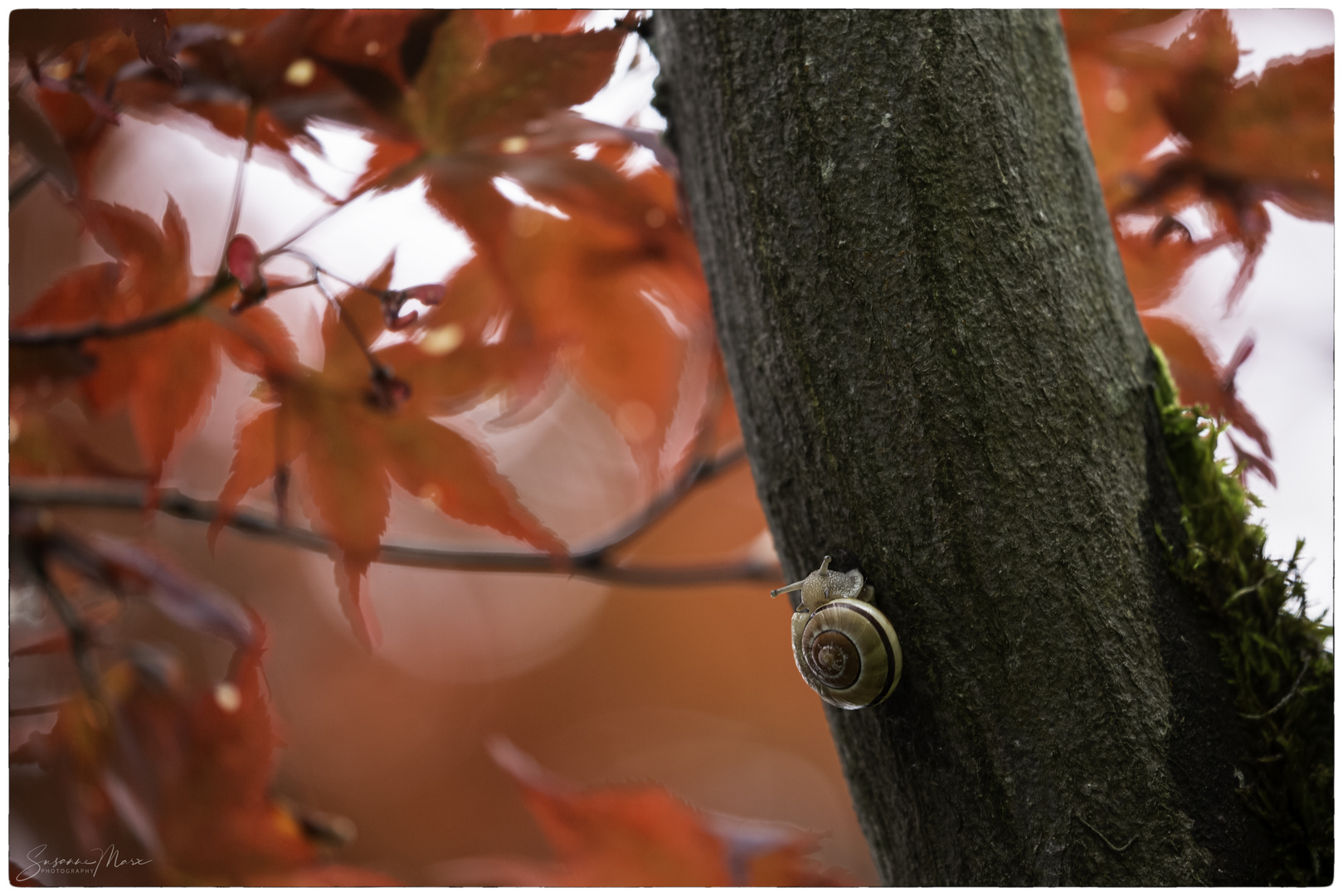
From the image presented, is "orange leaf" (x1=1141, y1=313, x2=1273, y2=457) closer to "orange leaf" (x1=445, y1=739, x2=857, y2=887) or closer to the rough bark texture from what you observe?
the rough bark texture

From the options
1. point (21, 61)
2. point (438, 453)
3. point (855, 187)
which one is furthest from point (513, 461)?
point (855, 187)

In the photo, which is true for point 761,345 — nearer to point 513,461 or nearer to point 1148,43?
point 1148,43

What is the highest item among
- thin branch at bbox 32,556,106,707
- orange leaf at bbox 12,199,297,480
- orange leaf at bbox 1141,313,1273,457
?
orange leaf at bbox 12,199,297,480

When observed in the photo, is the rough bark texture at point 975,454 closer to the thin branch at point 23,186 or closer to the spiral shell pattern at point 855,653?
the spiral shell pattern at point 855,653

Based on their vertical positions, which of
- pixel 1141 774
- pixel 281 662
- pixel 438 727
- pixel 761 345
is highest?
pixel 761 345

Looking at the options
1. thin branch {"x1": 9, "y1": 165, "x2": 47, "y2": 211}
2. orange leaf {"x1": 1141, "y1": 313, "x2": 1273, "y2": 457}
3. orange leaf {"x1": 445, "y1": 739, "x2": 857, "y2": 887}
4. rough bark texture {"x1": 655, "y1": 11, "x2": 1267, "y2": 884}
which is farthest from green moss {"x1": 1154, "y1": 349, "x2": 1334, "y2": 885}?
thin branch {"x1": 9, "y1": 165, "x2": 47, "y2": 211}
